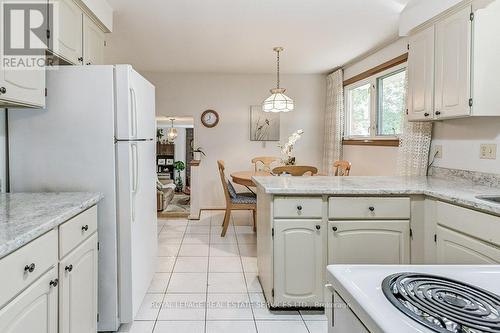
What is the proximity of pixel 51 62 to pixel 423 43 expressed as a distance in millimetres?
2726

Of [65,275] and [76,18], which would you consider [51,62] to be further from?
[65,275]

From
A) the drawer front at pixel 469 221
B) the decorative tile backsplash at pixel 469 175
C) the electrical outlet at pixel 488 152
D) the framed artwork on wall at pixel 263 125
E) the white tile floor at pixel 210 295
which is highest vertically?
the framed artwork on wall at pixel 263 125

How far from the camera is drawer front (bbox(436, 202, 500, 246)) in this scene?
5.19 feet

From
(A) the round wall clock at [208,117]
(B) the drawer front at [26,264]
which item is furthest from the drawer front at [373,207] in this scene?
(A) the round wall clock at [208,117]

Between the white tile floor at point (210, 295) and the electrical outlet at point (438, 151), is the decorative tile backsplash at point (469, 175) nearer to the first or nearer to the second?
the electrical outlet at point (438, 151)

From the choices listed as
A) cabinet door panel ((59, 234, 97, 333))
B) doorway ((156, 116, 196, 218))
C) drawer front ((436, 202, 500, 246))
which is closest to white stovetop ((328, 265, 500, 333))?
drawer front ((436, 202, 500, 246))

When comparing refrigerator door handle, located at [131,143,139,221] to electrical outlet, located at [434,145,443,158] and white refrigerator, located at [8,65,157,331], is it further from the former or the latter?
electrical outlet, located at [434,145,443,158]

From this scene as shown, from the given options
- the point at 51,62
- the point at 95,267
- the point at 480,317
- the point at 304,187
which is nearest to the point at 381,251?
the point at 304,187

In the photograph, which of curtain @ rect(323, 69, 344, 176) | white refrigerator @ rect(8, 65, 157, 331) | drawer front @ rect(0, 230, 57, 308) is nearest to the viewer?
drawer front @ rect(0, 230, 57, 308)

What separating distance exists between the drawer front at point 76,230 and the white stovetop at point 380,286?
1.19 metres

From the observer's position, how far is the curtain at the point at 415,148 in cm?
300

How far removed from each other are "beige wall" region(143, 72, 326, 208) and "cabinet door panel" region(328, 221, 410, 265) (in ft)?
11.6

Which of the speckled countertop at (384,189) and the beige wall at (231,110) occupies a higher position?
the beige wall at (231,110)

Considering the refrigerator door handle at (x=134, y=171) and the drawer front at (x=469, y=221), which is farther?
the refrigerator door handle at (x=134, y=171)
